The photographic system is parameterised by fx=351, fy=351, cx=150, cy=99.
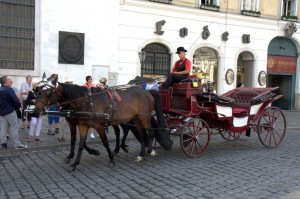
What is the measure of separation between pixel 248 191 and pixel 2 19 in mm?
12096

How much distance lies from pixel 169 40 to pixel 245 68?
6012 millimetres

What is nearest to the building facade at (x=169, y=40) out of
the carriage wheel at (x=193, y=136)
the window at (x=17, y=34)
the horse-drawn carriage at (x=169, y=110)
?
the window at (x=17, y=34)

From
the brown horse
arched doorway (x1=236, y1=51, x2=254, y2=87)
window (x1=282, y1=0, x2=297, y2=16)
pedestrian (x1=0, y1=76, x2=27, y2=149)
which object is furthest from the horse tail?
window (x1=282, y1=0, x2=297, y2=16)

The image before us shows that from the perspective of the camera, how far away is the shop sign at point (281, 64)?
828 inches

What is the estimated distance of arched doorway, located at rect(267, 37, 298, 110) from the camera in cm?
2111

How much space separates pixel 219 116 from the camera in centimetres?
794

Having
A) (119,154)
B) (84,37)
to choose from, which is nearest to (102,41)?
(84,37)

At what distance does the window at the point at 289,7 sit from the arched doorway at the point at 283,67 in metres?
1.58

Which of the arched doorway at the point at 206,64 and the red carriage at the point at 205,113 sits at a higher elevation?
the arched doorway at the point at 206,64

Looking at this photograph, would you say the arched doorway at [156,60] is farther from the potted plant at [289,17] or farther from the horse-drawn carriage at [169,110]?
the horse-drawn carriage at [169,110]

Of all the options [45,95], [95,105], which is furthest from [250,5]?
[45,95]

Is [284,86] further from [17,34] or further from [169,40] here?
[17,34]

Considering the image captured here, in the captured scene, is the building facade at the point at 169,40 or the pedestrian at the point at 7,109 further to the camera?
the building facade at the point at 169,40

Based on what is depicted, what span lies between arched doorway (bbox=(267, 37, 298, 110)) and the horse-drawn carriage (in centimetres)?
1265
